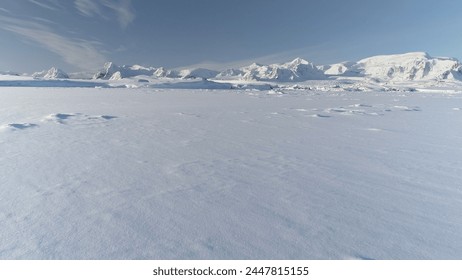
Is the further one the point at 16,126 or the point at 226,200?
the point at 16,126

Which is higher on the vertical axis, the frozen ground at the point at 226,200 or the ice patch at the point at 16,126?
the ice patch at the point at 16,126

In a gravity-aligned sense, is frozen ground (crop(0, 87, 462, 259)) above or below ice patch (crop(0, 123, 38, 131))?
below

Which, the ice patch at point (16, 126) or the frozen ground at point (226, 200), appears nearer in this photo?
the frozen ground at point (226, 200)

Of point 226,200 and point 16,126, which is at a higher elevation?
point 16,126

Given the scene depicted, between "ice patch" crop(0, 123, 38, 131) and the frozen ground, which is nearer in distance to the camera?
the frozen ground

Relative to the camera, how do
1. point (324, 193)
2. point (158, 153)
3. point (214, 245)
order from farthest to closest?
point (158, 153)
point (324, 193)
point (214, 245)
